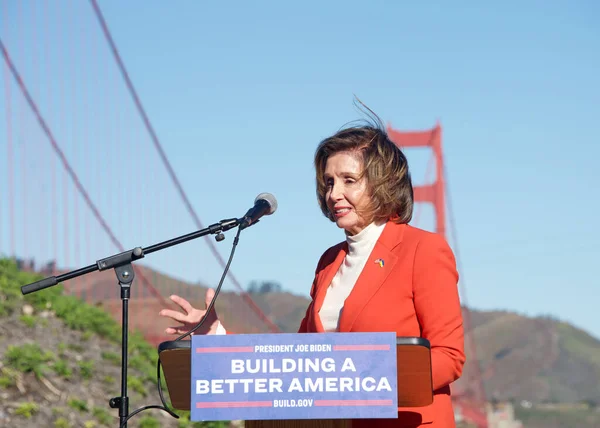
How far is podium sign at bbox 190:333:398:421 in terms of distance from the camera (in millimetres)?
2045

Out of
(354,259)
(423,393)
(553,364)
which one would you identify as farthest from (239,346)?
(553,364)

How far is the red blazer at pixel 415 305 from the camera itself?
2.36 meters

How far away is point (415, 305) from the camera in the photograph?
250 cm

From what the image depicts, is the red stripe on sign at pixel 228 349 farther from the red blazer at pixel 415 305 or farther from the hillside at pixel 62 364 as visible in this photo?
the hillside at pixel 62 364

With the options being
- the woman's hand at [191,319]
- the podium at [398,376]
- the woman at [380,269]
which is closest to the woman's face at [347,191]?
the woman at [380,269]

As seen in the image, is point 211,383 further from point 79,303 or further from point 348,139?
point 79,303

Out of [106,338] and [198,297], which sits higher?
[198,297]

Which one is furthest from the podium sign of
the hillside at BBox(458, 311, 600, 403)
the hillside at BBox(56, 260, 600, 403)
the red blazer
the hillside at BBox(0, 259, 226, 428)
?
A: the hillside at BBox(458, 311, 600, 403)

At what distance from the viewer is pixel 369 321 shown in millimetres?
2514

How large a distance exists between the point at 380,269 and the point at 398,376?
0.51m

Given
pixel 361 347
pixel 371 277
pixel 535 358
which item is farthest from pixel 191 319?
pixel 535 358

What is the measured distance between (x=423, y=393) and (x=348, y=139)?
2.76 ft

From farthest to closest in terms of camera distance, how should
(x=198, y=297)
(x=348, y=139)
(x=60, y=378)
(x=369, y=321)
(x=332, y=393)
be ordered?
(x=198, y=297), (x=60, y=378), (x=348, y=139), (x=369, y=321), (x=332, y=393)

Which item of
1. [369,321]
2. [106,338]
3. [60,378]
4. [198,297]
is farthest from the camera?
[198,297]
